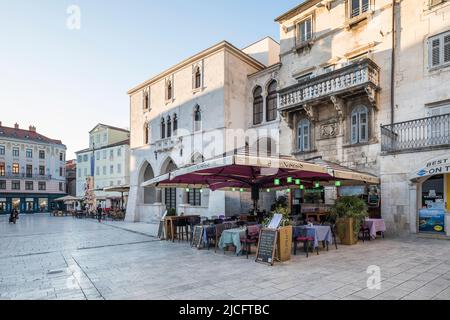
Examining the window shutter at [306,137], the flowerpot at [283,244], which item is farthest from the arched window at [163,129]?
the flowerpot at [283,244]

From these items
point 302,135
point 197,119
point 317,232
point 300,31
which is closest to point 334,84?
point 302,135

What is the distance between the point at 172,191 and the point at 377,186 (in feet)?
53.1

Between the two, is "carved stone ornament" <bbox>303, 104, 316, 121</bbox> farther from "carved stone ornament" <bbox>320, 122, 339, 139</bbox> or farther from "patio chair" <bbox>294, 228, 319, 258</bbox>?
"patio chair" <bbox>294, 228, 319, 258</bbox>

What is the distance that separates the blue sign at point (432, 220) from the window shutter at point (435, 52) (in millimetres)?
6485

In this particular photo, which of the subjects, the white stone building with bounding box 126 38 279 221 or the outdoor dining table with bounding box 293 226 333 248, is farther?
the white stone building with bounding box 126 38 279 221

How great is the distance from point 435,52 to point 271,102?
965cm

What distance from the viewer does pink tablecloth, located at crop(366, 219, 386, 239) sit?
39.3ft

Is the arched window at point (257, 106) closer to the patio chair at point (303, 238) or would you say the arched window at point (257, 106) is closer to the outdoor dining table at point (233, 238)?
the patio chair at point (303, 238)

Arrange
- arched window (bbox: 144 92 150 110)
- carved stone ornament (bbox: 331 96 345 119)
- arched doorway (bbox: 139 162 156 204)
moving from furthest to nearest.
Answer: arched window (bbox: 144 92 150 110)
arched doorway (bbox: 139 162 156 204)
carved stone ornament (bbox: 331 96 345 119)

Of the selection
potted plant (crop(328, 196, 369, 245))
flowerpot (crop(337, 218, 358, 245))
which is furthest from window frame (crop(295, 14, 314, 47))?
flowerpot (crop(337, 218, 358, 245))

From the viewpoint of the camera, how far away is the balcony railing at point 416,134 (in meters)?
12.2
